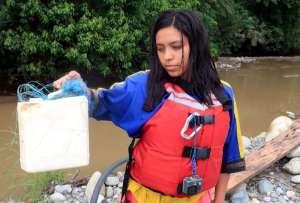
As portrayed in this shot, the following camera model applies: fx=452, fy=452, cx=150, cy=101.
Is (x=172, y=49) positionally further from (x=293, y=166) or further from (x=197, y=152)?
(x=293, y=166)

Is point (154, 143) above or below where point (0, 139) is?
above

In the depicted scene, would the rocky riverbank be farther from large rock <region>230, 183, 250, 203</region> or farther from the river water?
the river water

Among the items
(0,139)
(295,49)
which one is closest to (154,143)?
(0,139)

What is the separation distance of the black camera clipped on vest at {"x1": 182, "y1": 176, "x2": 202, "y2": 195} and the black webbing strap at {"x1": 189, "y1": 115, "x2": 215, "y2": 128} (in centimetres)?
18

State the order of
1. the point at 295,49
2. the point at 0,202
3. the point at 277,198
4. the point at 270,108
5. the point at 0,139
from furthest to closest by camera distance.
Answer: the point at 295,49 → the point at 270,108 → the point at 0,139 → the point at 0,202 → the point at 277,198

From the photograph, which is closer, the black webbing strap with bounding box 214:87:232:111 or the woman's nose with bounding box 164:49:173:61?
the woman's nose with bounding box 164:49:173:61

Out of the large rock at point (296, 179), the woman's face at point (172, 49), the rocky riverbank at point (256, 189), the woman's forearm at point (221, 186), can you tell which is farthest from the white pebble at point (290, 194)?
the woman's face at point (172, 49)

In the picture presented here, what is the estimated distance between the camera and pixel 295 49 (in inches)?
698

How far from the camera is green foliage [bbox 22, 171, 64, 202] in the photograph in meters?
3.97

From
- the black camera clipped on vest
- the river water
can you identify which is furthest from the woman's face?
the river water

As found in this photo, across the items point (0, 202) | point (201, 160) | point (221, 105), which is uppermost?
point (221, 105)

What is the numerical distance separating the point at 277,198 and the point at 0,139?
374 centimetres

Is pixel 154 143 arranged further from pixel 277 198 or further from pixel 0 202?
pixel 0 202

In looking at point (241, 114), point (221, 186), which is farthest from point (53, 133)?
point (241, 114)
